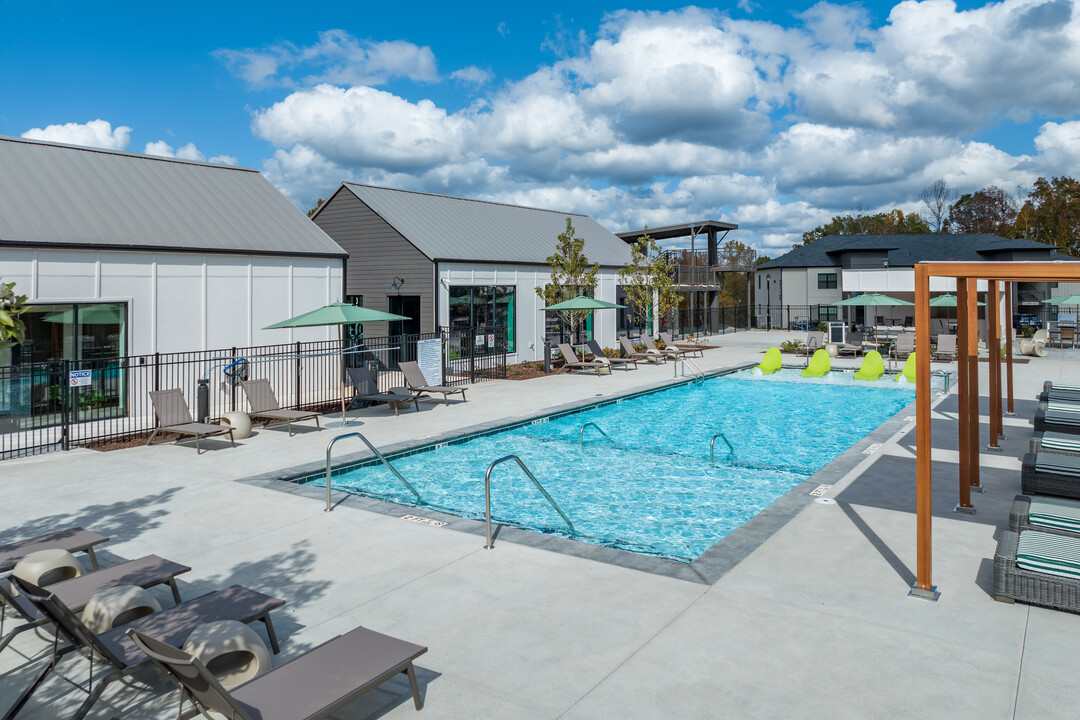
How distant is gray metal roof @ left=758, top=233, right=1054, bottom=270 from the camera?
46781mm

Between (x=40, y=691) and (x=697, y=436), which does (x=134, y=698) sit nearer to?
(x=40, y=691)

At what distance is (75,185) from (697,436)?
46.3 feet

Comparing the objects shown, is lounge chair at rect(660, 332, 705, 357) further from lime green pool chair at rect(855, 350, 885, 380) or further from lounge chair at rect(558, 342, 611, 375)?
lime green pool chair at rect(855, 350, 885, 380)

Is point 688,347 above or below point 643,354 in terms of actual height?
above

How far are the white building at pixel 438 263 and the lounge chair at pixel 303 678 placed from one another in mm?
18607

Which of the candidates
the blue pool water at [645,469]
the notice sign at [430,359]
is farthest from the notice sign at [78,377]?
the notice sign at [430,359]

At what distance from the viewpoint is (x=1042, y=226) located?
66.5m

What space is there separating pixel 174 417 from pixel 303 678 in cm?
992

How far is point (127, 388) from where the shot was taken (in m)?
14.6

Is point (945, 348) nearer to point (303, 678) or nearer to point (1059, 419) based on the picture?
point (1059, 419)

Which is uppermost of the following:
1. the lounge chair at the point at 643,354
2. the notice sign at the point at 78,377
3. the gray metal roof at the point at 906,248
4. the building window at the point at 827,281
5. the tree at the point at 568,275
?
the gray metal roof at the point at 906,248

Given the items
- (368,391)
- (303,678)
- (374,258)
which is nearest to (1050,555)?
(303,678)

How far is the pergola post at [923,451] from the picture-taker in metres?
5.86

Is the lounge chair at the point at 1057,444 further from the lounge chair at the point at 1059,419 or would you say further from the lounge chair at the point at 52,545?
the lounge chair at the point at 52,545
